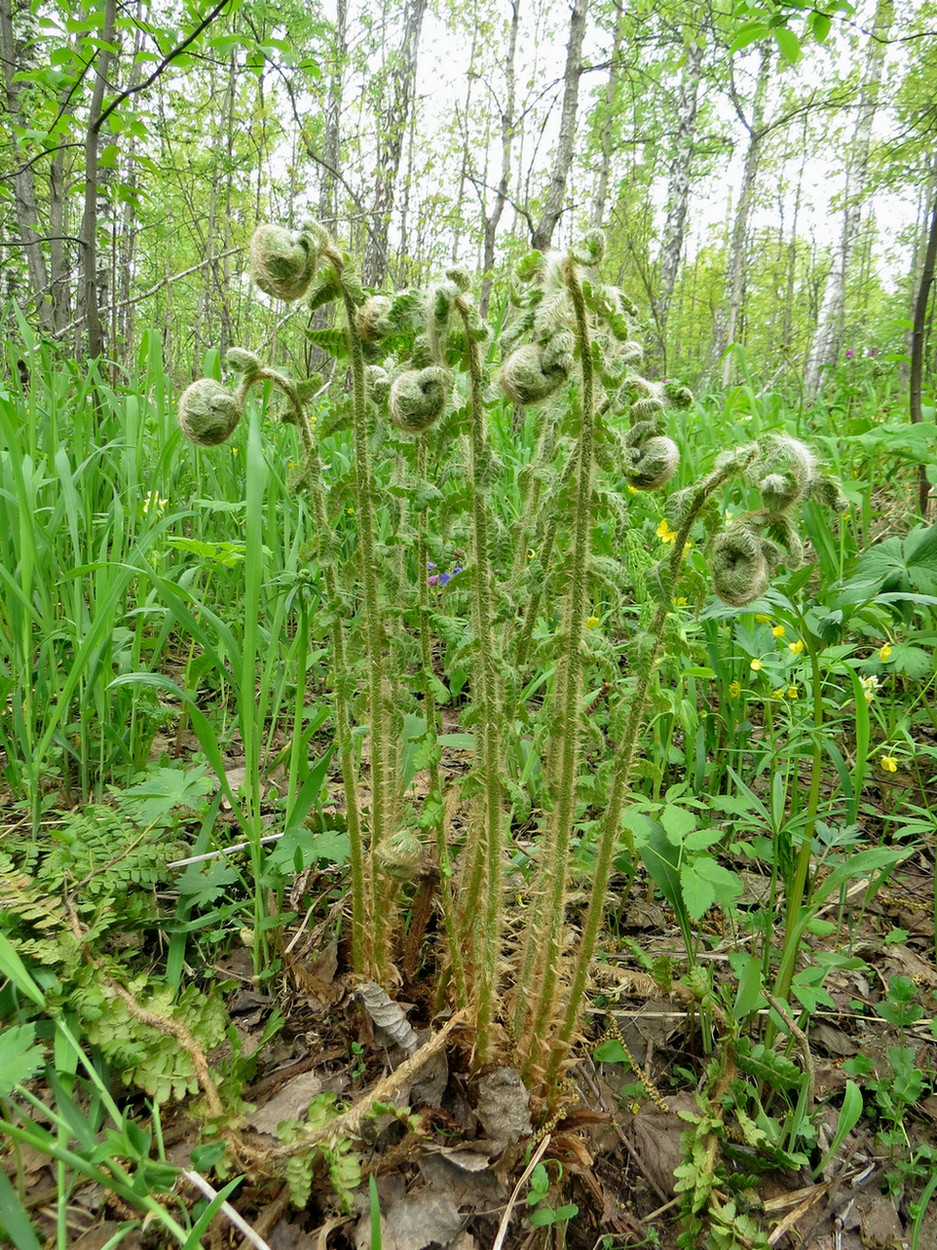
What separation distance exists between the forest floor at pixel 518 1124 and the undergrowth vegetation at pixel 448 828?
16 mm

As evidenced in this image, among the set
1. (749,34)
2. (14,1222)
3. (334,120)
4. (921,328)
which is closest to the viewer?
(14,1222)

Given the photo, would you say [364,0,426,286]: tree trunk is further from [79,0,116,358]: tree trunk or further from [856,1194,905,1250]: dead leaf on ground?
[856,1194,905,1250]: dead leaf on ground

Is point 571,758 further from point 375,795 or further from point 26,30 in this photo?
point 26,30

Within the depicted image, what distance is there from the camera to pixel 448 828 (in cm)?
174

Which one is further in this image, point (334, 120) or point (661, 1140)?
point (334, 120)

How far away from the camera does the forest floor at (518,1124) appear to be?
1095 mm

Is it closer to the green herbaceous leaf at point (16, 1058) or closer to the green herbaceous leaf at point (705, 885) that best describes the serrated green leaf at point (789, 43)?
the green herbaceous leaf at point (705, 885)

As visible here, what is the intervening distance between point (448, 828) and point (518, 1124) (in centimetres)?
66

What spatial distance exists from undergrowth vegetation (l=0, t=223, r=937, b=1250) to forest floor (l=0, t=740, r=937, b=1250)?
0.6 inches

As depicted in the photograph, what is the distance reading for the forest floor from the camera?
1.09 metres

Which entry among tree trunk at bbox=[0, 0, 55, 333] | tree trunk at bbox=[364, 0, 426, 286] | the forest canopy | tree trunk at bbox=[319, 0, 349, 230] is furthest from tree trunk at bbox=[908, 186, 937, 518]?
tree trunk at bbox=[319, 0, 349, 230]

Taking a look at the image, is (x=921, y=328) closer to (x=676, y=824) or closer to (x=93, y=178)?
(x=676, y=824)

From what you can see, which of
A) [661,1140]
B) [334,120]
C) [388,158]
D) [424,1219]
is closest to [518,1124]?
[424,1219]

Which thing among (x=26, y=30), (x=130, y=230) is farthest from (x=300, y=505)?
(x=130, y=230)
